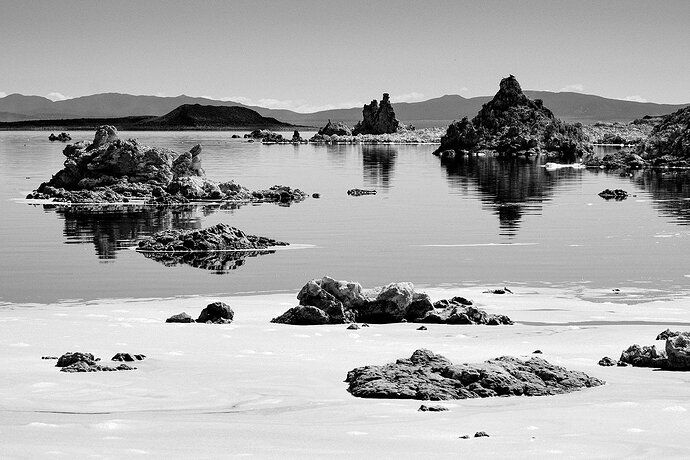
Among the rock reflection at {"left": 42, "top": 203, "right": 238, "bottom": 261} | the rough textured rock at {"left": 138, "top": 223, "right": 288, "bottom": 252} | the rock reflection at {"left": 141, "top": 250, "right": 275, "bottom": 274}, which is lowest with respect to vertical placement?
the rock reflection at {"left": 42, "top": 203, "right": 238, "bottom": 261}

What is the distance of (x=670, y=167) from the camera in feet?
349

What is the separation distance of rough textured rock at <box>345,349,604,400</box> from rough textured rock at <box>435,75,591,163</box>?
4768 inches

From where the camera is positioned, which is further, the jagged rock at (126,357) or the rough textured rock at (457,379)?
the jagged rock at (126,357)

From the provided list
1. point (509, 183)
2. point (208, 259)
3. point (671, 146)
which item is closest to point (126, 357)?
point (208, 259)

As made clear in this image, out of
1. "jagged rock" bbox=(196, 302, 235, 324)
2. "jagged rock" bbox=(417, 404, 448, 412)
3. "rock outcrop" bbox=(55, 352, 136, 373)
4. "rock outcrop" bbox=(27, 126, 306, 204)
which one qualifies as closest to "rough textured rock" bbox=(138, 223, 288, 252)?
"jagged rock" bbox=(196, 302, 235, 324)

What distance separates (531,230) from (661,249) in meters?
7.91

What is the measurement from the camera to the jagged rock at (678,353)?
Answer: 15.5m

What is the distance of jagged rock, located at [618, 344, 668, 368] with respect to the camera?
624 inches

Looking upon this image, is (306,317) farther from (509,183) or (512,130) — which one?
(512,130)

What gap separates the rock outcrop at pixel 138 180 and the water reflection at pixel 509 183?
13027 millimetres

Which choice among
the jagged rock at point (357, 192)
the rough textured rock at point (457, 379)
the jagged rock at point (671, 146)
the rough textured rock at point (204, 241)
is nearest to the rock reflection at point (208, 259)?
the rough textured rock at point (204, 241)

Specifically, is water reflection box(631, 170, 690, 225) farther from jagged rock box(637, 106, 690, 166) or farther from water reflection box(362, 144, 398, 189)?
water reflection box(362, 144, 398, 189)

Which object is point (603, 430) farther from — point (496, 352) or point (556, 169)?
point (556, 169)

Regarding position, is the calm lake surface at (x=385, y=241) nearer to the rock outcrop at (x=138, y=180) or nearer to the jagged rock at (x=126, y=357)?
the rock outcrop at (x=138, y=180)
